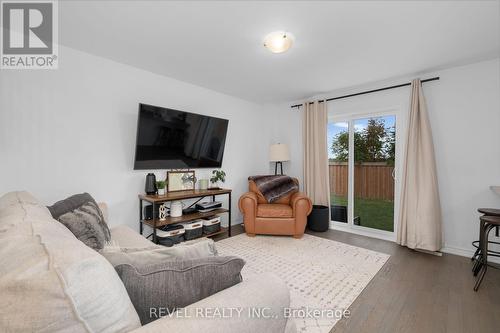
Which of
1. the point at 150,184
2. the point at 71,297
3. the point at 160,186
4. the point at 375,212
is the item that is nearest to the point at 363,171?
the point at 375,212

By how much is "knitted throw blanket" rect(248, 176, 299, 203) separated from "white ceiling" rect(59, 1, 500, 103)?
1652 millimetres

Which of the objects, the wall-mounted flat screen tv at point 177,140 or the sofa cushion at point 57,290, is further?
the wall-mounted flat screen tv at point 177,140

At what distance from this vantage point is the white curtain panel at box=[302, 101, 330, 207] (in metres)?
3.88

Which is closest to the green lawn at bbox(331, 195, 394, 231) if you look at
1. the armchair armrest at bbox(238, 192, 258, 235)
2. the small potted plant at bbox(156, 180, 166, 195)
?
the armchair armrest at bbox(238, 192, 258, 235)

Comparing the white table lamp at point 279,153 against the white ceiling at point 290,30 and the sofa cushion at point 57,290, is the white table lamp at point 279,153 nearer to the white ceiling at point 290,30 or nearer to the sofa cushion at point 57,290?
the white ceiling at point 290,30

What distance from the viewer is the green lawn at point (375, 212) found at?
349 centimetres

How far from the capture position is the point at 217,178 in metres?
3.60

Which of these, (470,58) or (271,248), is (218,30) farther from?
(470,58)

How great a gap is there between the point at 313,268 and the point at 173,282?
2022 millimetres

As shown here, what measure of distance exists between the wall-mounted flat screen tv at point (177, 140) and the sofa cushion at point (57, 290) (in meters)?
2.28

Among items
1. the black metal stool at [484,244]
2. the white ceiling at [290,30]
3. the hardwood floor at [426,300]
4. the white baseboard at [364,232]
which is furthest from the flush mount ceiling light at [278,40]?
the white baseboard at [364,232]

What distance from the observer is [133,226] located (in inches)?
114

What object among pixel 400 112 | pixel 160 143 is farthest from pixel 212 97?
pixel 400 112

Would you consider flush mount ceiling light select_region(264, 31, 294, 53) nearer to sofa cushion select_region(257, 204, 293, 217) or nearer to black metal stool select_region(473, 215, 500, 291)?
sofa cushion select_region(257, 204, 293, 217)
